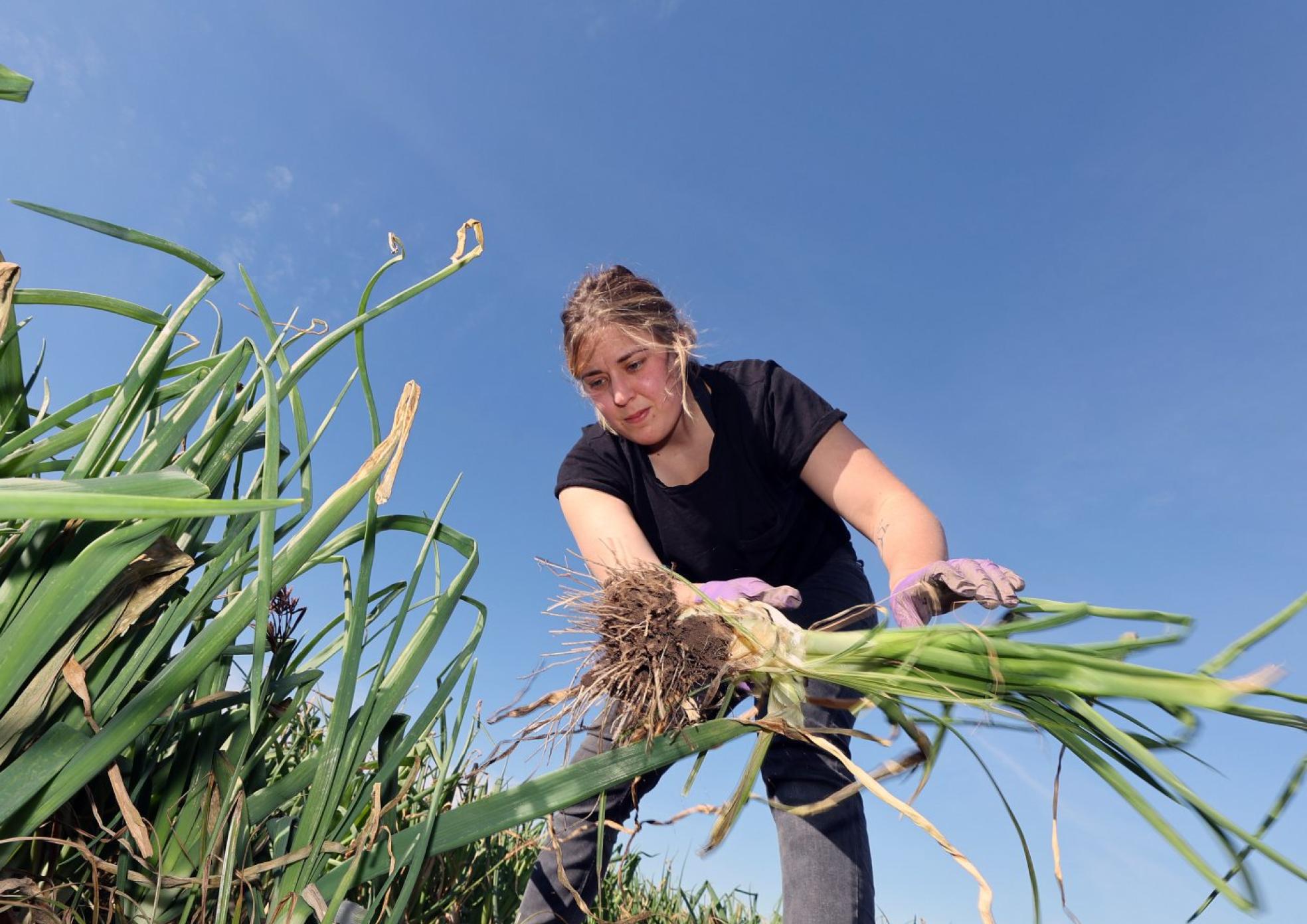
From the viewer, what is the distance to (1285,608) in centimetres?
111

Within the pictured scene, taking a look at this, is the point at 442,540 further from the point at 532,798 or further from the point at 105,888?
the point at 105,888

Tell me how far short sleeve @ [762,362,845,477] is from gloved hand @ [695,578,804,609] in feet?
1.82

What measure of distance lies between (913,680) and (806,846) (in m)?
0.61

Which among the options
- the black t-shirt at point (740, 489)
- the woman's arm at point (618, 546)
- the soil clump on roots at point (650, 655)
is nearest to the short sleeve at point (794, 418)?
the black t-shirt at point (740, 489)

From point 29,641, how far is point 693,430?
180 cm

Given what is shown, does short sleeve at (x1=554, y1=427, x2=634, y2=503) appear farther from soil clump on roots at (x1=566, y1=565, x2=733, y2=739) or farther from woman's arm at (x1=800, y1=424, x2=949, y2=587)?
soil clump on roots at (x1=566, y1=565, x2=733, y2=739)

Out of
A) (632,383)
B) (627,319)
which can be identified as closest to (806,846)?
(632,383)

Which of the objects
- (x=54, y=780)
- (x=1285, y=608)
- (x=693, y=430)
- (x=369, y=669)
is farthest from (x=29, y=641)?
(x=693, y=430)

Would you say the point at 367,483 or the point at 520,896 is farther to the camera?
the point at 520,896

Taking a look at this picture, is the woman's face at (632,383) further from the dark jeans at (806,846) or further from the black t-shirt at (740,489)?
the dark jeans at (806,846)

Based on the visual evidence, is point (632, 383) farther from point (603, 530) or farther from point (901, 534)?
point (901, 534)

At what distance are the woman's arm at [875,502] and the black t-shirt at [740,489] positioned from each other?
0.06 m

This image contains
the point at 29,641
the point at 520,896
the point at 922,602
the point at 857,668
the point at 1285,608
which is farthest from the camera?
the point at 520,896

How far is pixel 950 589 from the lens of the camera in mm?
1665
